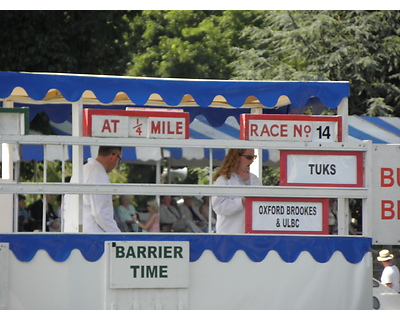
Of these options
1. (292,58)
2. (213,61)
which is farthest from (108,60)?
(213,61)

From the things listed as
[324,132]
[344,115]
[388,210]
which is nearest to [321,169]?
[324,132]

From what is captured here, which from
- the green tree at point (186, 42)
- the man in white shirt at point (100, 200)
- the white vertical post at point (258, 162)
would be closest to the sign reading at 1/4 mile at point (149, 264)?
the man in white shirt at point (100, 200)

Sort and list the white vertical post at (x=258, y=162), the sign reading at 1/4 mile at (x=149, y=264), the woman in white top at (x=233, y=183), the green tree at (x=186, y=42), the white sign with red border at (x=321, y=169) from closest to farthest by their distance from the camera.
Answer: the sign reading at 1/4 mile at (x=149, y=264) < the white sign with red border at (x=321, y=169) < the woman in white top at (x=233, y=183) < the white vertical post at (x=258, y=162) < the green tree at (x=186, y=42)

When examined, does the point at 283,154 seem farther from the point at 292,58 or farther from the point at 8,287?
the point at 292,58

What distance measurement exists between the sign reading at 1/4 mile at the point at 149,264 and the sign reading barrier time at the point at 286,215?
601 millimetres

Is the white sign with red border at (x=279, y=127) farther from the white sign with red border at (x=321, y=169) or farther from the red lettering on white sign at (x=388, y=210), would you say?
the red lettering on white sign at (x=388, y=210)

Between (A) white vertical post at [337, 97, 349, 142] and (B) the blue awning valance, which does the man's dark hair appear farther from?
(A) white vertical post at [337, 97, 349, 142]

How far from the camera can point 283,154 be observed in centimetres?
609

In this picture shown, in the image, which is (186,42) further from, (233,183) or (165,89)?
(165,89)

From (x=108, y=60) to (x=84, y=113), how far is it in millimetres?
13112

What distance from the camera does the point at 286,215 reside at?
607 cm

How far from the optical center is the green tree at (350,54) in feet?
63.4

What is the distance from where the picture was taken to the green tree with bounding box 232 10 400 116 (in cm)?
1931

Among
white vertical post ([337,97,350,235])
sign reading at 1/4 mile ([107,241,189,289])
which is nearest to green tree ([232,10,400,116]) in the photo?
white vertical post ([337,97,350,235])
